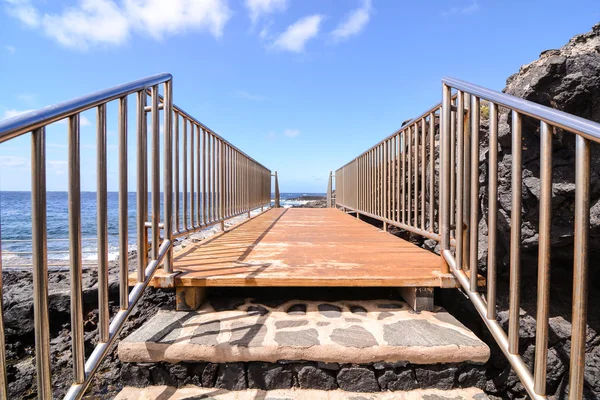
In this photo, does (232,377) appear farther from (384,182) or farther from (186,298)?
(384,182)

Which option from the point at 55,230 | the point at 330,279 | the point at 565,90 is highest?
the point at 565,90

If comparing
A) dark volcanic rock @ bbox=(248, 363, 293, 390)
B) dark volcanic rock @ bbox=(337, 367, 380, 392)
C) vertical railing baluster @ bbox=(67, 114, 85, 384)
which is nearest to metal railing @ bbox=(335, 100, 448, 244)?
dark volcanic rock @ bbox=(337, 367, 380, 392)

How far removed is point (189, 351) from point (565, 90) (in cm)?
348

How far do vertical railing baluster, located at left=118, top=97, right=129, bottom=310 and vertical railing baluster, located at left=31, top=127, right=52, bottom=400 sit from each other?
38cm

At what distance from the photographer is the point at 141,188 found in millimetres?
1519

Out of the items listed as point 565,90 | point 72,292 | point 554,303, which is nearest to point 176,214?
point 72,292

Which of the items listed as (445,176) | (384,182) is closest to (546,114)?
(445,176)

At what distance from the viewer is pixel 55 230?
20.3 m

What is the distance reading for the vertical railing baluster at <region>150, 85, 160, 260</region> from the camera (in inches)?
64.5

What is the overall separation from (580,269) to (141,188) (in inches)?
72.0

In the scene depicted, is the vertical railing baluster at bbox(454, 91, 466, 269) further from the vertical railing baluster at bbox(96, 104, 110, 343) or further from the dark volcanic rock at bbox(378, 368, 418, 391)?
the vertical railing baluster at bbox(96, 104, 110, 343)

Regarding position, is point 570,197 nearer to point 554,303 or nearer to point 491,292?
point 554,303

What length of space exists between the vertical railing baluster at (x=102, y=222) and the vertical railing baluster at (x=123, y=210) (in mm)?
91

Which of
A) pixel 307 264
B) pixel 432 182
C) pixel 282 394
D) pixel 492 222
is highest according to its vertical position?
pixel 432 182
